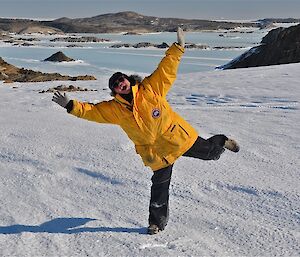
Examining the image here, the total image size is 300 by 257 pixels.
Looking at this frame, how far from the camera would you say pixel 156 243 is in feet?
9.14

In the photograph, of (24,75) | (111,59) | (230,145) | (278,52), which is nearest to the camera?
(230,145)

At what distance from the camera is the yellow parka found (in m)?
2.75

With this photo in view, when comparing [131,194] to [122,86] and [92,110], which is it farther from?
[122,86]

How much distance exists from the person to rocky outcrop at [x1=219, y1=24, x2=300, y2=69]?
24928 millimetres

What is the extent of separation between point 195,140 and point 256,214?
71 cm

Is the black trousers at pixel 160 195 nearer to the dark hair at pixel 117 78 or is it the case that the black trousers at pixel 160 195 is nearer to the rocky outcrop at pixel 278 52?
the dark hair at pixel 117 78

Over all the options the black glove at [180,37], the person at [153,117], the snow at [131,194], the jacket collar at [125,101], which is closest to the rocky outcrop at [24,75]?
the snow at [131,194]

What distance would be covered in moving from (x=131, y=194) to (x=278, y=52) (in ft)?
87.0

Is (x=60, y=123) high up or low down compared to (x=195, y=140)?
down

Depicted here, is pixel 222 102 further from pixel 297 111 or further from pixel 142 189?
pixel 142 189

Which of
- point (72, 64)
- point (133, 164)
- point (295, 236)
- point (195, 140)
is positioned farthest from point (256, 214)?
point (72, 64)

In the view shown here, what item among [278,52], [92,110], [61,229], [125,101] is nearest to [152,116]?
[125,101]

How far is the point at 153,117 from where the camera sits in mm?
2766

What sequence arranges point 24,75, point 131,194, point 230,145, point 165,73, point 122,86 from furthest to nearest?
point 24,75 → point 131,194 → point 230,145 → point 165,73 → point 122,86
